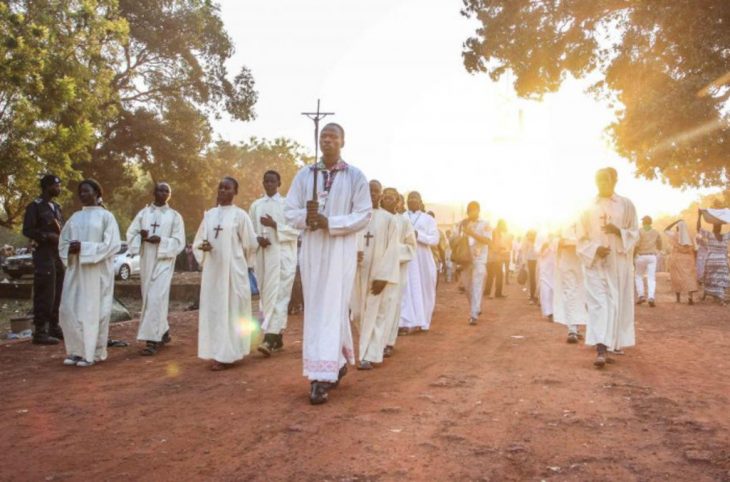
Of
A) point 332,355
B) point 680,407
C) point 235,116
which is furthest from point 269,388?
point 235,116

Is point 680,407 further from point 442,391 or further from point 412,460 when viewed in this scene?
point 412,460

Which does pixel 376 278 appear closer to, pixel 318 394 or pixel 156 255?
pixel 318 394

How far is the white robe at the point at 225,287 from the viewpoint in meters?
7.93

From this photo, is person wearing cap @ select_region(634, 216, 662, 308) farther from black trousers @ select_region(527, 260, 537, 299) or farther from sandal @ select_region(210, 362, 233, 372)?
sandal @ select_region(210, 362, 233, 372)

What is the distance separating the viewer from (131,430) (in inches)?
200

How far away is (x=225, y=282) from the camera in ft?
27.0

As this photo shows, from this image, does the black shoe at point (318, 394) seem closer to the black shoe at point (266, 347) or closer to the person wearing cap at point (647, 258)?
the black shoe at point (266, 347)

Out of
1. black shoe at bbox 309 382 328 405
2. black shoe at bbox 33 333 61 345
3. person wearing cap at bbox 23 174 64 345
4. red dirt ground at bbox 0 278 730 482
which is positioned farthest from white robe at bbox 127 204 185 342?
black shoe at bbox 309 382 328 405

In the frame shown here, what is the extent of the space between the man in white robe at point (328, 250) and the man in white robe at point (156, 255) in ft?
10.9

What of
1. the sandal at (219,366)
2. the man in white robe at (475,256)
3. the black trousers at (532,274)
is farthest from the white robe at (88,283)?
the black trousers at (532,274)

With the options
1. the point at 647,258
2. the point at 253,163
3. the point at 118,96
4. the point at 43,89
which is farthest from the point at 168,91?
the point at 253,163

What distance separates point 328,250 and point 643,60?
17.9 meters

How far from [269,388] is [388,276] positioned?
2.00 metres

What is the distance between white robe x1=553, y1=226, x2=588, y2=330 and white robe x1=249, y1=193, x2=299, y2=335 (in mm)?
3810
